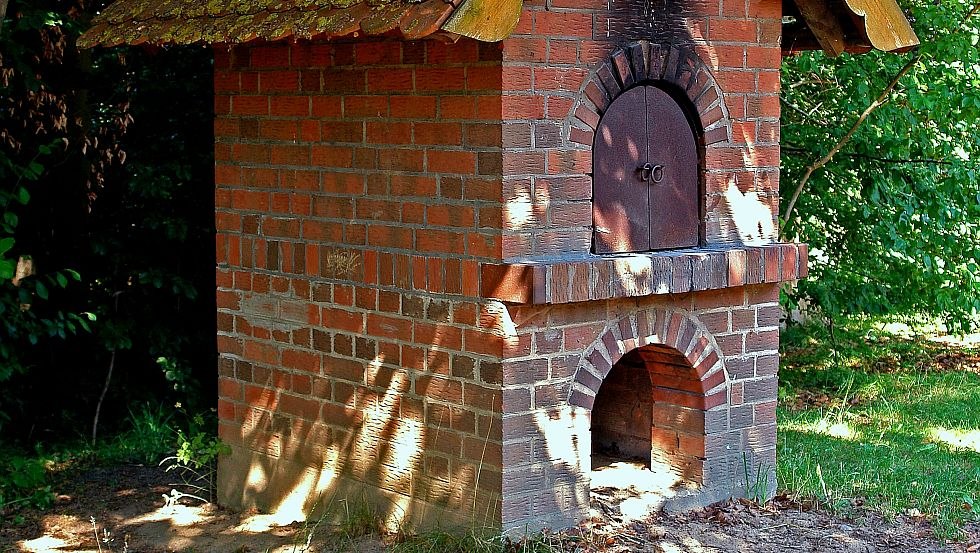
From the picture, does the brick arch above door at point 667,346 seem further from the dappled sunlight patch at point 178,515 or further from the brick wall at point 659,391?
the dappled sunlight patch at point 178,515

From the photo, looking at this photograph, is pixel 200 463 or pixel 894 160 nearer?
pixel 200 463

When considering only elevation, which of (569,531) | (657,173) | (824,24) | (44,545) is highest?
(824,24)

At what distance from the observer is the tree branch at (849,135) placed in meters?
8.39

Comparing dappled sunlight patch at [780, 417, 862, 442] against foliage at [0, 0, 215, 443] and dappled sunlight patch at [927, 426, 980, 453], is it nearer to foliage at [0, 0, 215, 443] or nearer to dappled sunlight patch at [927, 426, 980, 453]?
dappled sunlight patch at [927, 426, 980, 453]

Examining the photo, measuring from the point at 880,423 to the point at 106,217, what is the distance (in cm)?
541

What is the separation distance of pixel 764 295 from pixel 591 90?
4.90 feet

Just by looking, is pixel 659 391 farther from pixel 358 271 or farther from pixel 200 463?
pixel 200 463

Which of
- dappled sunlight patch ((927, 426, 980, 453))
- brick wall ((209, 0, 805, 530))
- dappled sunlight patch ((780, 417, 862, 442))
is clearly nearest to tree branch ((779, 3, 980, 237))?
dappled sunlight patch ((780, 417, 862, 442))

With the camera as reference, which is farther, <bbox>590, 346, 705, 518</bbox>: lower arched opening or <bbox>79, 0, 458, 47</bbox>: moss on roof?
<bbox>590, 346, 705, 518</bbox>: lower arched opening

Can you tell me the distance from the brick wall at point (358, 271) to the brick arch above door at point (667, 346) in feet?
1.59

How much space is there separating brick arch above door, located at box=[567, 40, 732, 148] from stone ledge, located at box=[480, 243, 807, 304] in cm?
53

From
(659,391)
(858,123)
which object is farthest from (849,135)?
(659,391)

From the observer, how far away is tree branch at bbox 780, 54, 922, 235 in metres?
8.39

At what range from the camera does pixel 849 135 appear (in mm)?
8562
